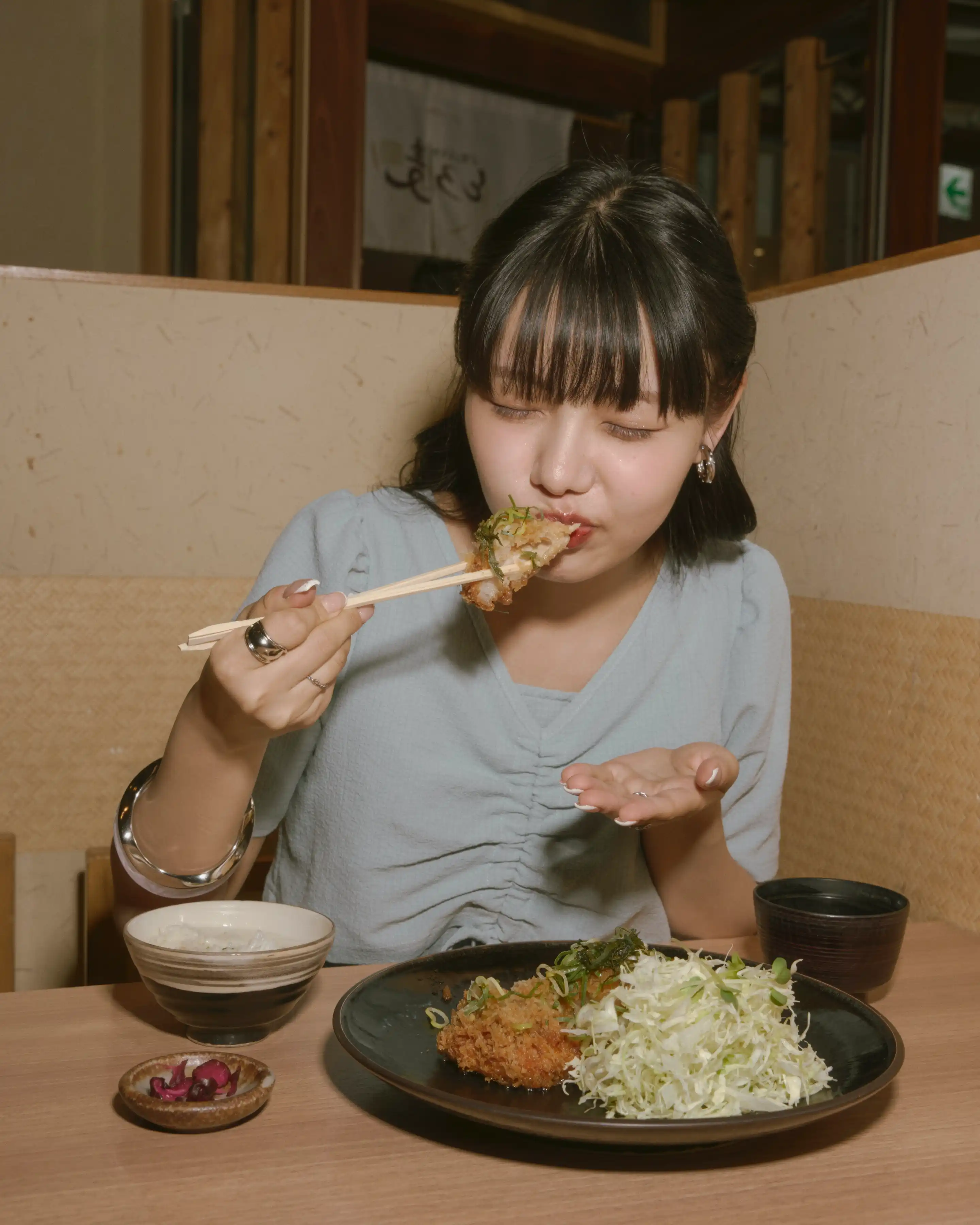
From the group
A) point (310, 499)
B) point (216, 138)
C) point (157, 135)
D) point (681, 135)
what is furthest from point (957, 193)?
point (310, 499)

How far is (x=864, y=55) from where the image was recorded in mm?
5184

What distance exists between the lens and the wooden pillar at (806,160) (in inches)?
211

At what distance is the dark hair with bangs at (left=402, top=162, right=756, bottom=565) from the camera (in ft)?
4.61

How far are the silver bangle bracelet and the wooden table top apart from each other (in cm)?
27

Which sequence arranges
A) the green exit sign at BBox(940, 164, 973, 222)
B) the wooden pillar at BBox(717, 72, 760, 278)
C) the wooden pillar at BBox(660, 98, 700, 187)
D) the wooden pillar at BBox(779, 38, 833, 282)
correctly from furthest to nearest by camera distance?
the wooden pillar at BBox(660, 98, 700, 187), the wooden pillar at BBox(717, 72, 760, 278), the wooden pillar at BBox(779, 38, 833, 282), the green exit sign at BBox(940, 164, 973, 222)

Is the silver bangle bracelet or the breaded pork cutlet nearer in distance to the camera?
the breaded pork cutlet

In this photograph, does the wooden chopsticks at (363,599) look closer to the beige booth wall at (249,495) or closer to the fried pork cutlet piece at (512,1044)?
the fried pork cutlet piece at (512,1044)

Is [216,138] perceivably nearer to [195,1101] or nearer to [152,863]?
[152,863]

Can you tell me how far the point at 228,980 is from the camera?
1.04 m

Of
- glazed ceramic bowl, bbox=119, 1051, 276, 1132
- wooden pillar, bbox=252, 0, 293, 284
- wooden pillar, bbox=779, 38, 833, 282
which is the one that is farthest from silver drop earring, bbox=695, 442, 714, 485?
wooden pillar, bbox=779, 38, 833, 282

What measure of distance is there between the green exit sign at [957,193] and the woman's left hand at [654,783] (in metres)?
4.49

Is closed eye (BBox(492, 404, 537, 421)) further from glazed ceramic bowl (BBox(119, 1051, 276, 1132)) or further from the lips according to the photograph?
glazed ceramic bowl (BBox(119, 1051, 276, 1132))

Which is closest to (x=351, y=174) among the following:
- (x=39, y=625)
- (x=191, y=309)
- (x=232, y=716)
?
(x=191, y=309)

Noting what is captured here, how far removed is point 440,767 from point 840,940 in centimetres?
60
